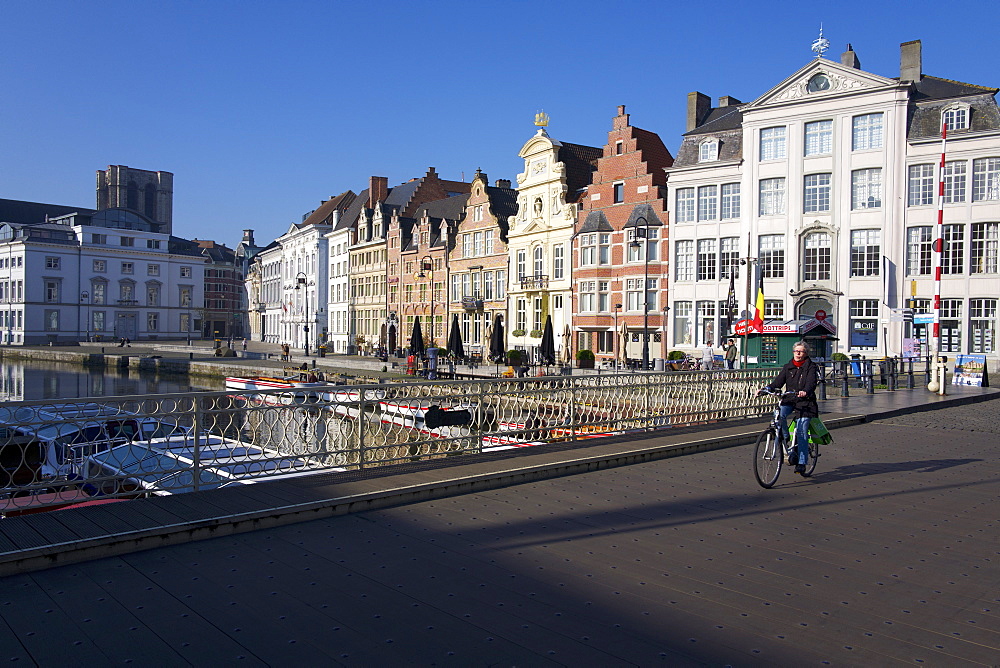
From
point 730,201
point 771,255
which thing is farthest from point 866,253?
point 730,201

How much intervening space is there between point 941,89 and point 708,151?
1149 cm

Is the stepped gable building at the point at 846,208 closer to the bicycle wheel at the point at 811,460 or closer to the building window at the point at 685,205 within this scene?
the building window at the point at 685,205

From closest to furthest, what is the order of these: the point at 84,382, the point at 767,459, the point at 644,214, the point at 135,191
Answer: the point at 767,459 < the point at 644,214 < the point at 84,382 < the point at 135,191

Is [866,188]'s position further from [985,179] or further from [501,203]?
[501,203]

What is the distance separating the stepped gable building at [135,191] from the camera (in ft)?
574

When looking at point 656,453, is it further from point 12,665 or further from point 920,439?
point 12,665

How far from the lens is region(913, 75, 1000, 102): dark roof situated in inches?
1383

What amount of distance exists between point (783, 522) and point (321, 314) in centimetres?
7969

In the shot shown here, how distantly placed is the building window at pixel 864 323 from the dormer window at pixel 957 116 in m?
8.78

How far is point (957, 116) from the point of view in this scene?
35.2 metres

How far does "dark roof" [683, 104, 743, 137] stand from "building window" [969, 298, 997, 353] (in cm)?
1530

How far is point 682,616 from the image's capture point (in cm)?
514

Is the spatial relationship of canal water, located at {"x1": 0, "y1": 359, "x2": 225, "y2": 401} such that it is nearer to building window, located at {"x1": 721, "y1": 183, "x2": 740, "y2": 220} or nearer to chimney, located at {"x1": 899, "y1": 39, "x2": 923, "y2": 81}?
building window, located at {"x1": 721, "y1": 183, "x2": 740, "y2": 220}

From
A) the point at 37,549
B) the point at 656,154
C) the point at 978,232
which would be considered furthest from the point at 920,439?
the point at 656,154
